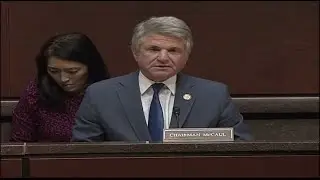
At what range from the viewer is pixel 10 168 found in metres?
1.35

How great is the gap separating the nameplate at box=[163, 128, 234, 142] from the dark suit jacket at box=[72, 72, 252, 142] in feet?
0.93

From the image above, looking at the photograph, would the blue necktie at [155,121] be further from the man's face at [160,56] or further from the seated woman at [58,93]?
the seated woman at [58,93]

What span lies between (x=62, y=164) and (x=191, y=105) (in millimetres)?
583

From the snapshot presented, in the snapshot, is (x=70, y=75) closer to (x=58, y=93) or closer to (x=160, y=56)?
(x=58, y=93)

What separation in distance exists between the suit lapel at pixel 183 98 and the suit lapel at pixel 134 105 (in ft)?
0.26

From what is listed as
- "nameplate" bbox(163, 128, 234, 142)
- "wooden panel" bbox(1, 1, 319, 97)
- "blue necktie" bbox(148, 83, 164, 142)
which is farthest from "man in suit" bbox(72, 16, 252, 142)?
"wooden panel" bbox(1, 1, 319, 97)

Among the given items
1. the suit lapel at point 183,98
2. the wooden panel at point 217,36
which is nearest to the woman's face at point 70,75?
the suit lapel at point 183,98

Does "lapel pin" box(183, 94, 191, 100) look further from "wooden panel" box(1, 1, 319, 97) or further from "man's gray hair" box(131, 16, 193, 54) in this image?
"wooden panel" box(1, 1, 319, 97)

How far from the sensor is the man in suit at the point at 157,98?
179cm

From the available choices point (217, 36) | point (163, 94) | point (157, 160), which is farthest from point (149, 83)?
point (217, 36)

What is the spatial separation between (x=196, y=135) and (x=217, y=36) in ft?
4.68

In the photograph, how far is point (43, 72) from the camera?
7.39ft
